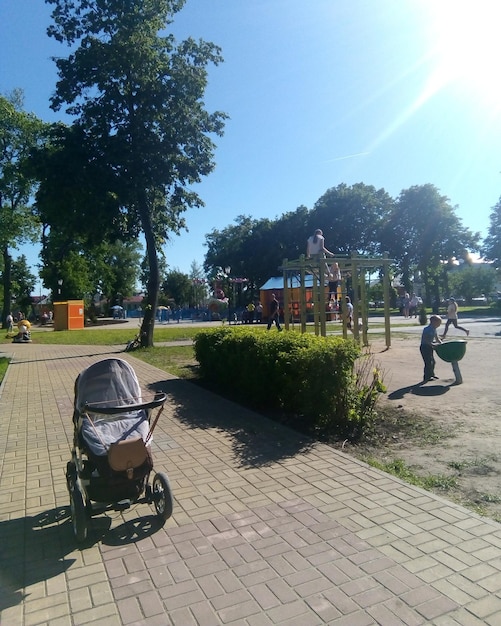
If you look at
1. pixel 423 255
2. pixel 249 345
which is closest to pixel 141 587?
pixel 249 345

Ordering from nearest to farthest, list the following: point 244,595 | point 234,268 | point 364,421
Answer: point 244,595 < point 364,421 < point 234,268

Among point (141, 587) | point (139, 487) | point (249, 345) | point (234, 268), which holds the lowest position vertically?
point (141, 587)

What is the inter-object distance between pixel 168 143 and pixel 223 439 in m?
14.8

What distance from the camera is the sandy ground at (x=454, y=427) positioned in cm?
488

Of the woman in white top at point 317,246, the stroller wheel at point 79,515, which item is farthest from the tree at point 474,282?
the stroller wheel at point 79,515

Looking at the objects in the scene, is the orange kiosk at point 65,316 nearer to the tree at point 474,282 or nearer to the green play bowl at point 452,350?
the green play bowl at point 452,350

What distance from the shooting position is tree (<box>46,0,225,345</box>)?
17.9m

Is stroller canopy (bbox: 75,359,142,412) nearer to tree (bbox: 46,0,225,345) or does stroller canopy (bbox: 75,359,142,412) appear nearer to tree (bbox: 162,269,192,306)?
tree (bbox: 46,0,225,345)

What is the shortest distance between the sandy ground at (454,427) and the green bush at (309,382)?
1.97 ft

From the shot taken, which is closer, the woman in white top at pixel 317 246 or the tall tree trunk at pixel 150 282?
the woman in white top at pixel 317 246

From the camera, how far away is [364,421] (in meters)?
6.75

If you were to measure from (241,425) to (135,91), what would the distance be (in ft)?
50.3

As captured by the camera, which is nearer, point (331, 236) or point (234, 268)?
point (331, 236)

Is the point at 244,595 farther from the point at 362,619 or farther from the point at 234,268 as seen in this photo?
the point at 234,268
